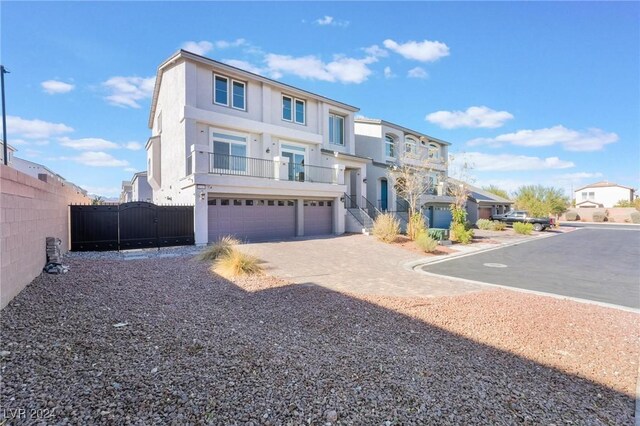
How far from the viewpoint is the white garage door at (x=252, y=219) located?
627 inches

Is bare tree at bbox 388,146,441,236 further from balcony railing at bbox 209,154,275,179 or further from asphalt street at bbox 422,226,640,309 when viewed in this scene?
balcony railing at bbox 209,154,275,179

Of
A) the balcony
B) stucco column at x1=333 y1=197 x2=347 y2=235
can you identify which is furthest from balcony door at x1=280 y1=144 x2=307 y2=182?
stucco column at x1=333 y1=197 x2=347 y2=235

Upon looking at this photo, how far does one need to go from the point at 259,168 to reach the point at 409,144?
56.7 feet

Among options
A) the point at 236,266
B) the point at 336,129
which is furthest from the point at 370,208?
the point at 236,266

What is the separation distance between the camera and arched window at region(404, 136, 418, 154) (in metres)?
29.2

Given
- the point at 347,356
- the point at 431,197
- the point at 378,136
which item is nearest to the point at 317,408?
the point at 347,356

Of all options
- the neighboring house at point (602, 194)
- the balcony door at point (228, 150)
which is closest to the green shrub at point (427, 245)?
the balcony door at point (228, 150)

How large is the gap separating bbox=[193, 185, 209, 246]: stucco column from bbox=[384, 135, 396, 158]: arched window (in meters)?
17.8

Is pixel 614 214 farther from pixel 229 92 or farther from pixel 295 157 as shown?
pixel 229 92

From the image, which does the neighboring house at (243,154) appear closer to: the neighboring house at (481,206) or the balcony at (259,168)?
the balcony at (259,168)

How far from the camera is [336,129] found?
2384 cm

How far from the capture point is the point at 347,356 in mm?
4203

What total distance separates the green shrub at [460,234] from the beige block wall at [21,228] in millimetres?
19673

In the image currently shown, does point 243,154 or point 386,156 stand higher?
point 386,156
